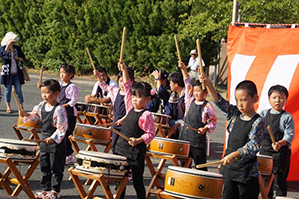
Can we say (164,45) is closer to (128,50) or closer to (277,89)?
(128,50)

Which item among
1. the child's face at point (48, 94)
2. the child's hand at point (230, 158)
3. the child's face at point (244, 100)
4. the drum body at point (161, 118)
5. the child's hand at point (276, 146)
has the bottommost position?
the drum body at point (161, 118)

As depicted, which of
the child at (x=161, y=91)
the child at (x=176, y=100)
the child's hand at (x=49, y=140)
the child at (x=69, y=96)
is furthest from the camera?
the child at (x=161, y=91)

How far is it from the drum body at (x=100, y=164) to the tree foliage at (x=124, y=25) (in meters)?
10.9

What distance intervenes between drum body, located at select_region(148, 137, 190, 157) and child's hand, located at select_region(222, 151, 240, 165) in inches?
62.5

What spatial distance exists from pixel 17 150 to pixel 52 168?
53 cm

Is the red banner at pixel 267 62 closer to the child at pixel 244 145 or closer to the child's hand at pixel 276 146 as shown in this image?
the child's hand at pixel 276 146

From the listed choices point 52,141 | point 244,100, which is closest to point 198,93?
point 244,100

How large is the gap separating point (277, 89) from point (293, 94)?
3.79 ft

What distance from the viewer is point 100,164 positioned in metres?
4.61

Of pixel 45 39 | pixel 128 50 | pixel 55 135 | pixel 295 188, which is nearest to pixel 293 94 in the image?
pixel 295 188

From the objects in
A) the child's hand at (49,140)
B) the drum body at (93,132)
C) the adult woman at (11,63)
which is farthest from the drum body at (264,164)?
the adult woman at (11,63)

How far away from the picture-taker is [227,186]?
4469 millimetres

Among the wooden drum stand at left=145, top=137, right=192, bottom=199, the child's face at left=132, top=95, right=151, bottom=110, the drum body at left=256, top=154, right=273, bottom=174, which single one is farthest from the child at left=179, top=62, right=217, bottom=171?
the child's face at left=132, top=95, right=151, bottom=110

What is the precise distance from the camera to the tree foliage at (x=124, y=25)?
16.1 metres
